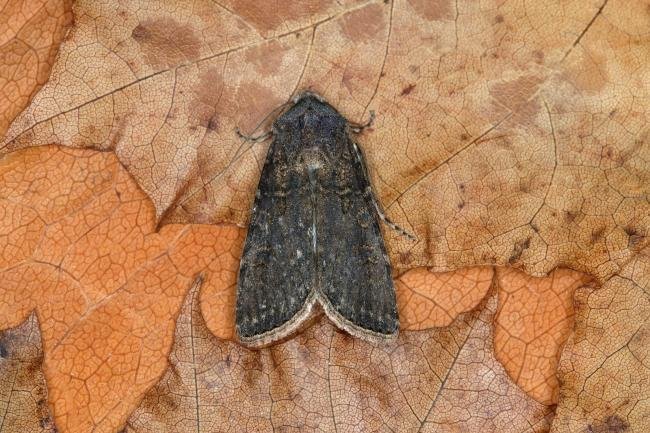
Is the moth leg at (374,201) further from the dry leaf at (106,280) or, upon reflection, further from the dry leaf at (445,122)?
the dry leaf at (106,280)

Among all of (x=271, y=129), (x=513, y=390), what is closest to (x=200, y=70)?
(x=271, y=129)

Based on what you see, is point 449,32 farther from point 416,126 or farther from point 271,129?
point 271,129

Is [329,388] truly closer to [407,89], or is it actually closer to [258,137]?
[258,137]

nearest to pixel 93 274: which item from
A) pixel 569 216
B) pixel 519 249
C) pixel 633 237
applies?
pixel 519 249

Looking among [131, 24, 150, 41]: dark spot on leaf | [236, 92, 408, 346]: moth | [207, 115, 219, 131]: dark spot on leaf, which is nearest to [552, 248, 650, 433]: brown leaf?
[236, 92, 408, 346]: moth

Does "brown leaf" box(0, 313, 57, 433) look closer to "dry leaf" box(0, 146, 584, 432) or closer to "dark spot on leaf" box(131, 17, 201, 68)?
"dry leaf" box(0, 146, 584, 432)
